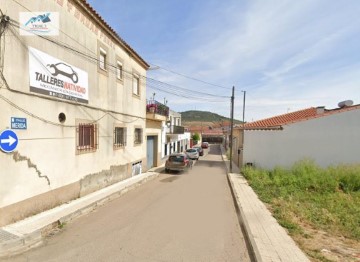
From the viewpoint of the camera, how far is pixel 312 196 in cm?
1078

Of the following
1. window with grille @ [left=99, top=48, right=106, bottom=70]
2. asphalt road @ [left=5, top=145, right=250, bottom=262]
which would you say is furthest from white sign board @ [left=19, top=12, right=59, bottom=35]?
asphalt road @ [left=5, top=145, right=250, bottom=262]

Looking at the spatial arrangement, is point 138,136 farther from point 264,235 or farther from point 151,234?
point 264,235

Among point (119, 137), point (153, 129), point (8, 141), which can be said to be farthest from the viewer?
point (153, 129)

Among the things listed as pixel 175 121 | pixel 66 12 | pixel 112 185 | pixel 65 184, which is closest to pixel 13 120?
pixel 65 184

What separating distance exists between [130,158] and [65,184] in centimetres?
583

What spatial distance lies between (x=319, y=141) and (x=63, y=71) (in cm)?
1514

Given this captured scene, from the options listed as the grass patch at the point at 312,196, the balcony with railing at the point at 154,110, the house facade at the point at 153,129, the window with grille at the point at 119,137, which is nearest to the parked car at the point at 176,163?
the house facade at the point at 153,129

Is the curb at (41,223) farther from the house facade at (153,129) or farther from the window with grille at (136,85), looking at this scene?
the house facade at (153,129)

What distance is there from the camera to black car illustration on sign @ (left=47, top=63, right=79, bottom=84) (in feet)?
25.1

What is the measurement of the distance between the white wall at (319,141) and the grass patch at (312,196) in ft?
2.72

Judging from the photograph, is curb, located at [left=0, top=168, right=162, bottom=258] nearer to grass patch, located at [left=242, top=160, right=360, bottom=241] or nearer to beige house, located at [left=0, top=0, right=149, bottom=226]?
beige house, located at [left=0, top=0, right=149, bottom=226]

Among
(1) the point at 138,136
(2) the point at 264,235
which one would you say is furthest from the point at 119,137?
(2) the point at 264,235

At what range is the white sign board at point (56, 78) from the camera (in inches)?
269

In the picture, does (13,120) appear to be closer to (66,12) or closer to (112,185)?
(66,12)
